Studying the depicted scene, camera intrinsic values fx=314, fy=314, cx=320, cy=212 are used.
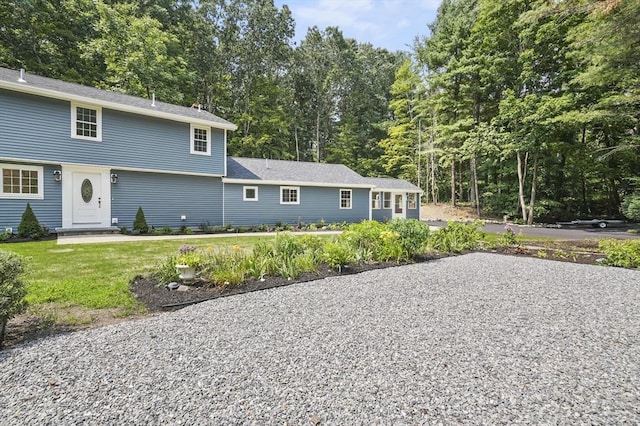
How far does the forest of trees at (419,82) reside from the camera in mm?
17047

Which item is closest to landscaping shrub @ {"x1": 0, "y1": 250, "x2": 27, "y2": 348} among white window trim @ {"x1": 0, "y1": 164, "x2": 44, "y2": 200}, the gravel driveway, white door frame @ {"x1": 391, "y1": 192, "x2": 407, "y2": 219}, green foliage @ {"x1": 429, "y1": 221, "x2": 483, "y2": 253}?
the gravel driveway

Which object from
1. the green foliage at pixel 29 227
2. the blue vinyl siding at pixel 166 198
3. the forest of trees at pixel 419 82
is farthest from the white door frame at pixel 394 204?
the green foliage at pixel 29 227

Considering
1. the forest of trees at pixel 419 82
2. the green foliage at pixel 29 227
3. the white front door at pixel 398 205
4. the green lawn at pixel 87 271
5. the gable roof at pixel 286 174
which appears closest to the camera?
the green lawn at pixel 87 271

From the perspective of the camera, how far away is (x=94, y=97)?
→ 36.9 ft

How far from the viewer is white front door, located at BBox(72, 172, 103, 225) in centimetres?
1118

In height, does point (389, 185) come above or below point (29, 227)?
above

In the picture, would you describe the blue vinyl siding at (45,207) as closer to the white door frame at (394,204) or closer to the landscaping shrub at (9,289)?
the landscaping shrub at (9,289)

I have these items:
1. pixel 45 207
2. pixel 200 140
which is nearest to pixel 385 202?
pixel 200 140

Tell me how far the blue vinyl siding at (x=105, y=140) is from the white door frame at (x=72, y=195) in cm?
34

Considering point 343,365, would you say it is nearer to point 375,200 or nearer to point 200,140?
point 200,140

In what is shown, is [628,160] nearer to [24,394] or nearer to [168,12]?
[24,394]

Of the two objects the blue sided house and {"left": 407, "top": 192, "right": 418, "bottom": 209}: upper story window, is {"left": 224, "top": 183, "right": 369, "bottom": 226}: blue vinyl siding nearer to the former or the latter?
the blue sided house

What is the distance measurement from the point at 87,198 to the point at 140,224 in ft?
6.66

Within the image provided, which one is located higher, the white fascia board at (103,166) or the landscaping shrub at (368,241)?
the white fascia board at (103,166)
